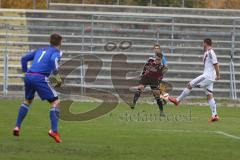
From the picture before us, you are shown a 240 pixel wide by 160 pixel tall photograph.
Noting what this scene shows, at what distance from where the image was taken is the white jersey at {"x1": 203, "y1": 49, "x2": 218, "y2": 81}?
19.3 meters

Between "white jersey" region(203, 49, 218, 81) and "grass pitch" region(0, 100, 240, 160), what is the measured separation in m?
1.26

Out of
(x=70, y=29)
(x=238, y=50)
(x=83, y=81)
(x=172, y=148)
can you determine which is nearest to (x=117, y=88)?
(x=83, y=81)

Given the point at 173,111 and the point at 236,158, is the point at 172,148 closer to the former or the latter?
the point at 236,158

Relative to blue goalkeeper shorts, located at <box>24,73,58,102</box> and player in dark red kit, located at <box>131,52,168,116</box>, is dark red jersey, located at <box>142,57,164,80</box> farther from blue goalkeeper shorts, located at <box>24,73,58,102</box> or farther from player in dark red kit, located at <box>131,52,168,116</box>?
blue goalkeeper shorts, located at <box>24,73,58,102</box>

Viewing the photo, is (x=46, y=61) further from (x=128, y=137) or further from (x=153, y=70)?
(x=153, y=70)

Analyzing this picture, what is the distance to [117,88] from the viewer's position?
29531mm

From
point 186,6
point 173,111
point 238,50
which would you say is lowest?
point 173,111

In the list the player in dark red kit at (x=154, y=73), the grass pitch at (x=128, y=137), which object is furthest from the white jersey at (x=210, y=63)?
the player in dark red kit at (x=154, y=73)

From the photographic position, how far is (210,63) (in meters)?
19.6

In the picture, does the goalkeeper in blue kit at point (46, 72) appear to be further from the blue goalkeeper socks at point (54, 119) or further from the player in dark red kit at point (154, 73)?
the player in dark red kit at point (154, 73)

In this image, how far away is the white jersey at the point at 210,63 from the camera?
19.3 m

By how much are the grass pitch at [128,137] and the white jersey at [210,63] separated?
1.26 meters

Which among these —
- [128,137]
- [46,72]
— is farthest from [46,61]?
[128,137]

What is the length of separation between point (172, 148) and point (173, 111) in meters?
9.92
